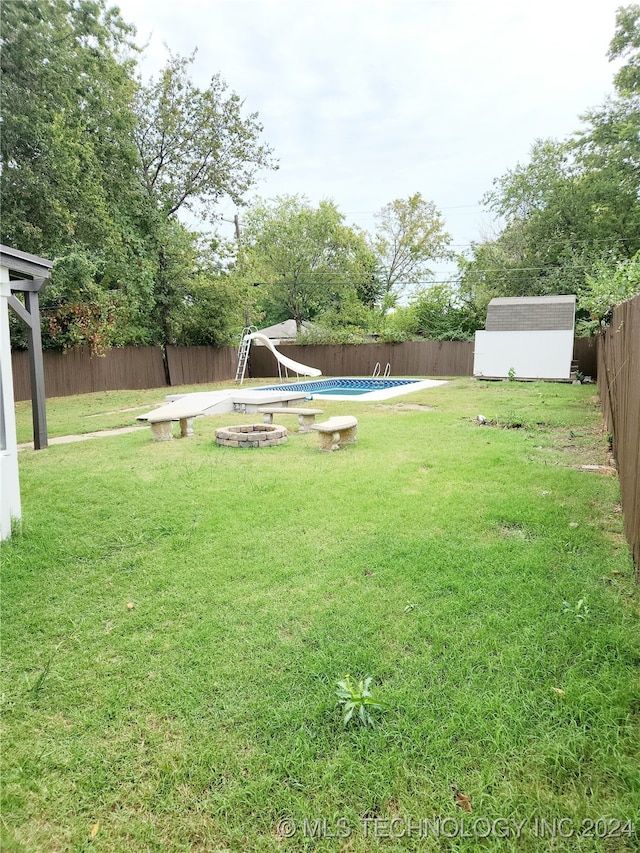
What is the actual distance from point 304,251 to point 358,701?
29.8 meters

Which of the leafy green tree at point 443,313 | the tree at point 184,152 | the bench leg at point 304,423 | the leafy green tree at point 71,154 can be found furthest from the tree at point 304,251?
the bench leg at point 304,423

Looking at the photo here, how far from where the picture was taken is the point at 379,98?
11.3 m

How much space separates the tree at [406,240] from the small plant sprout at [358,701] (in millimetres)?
33937

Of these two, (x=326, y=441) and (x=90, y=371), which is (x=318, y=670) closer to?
(x=326, y=441)

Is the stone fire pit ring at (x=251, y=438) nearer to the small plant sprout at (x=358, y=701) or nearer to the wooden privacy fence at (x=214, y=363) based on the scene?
the small plant sprout at (x=358, y=701)

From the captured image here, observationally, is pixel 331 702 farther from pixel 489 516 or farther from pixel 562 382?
pixel 562 382

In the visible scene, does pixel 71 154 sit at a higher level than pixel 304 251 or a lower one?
lower

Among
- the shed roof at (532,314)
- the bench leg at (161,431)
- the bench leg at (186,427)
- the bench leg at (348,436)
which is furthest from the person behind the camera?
the shed roof at (532,314)

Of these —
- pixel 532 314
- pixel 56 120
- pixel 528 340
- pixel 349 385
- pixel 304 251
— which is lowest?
pixel 349 385

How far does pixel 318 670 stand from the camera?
2195 mm

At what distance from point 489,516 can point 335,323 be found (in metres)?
27.9

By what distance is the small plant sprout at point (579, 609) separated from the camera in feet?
8.25

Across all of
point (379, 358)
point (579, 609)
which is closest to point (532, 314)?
point (379, 358)

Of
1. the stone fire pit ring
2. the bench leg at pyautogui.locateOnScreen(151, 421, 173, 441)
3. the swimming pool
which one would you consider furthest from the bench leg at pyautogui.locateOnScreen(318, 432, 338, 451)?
the swimming pool
